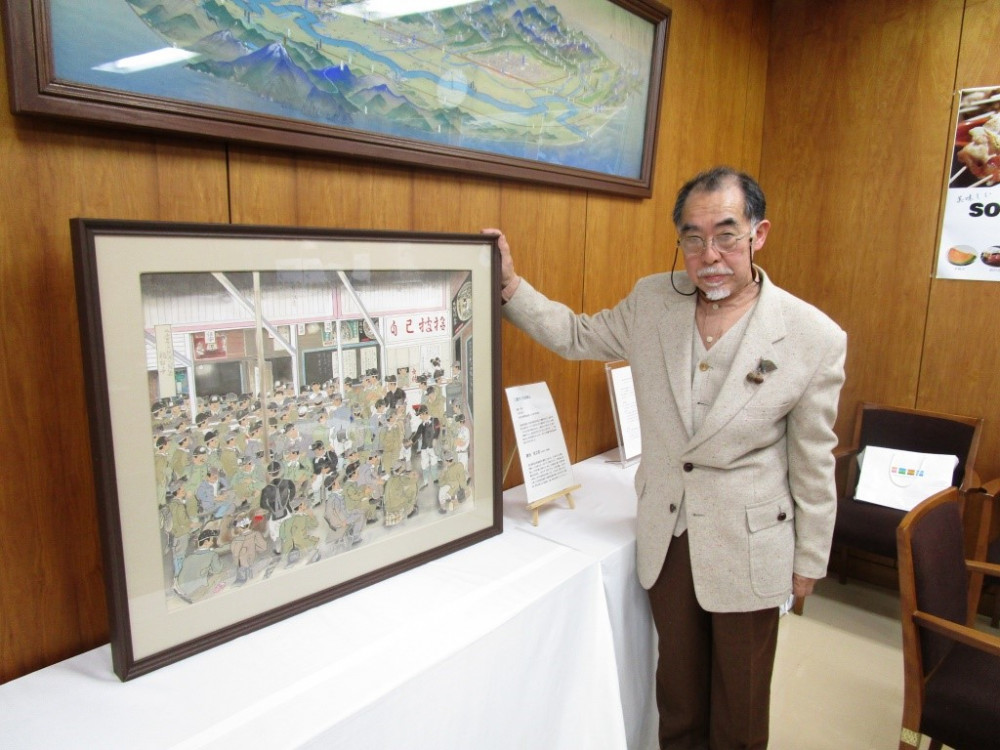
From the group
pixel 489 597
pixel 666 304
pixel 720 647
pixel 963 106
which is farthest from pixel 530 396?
pixel 963 106

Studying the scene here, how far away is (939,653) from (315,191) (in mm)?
1857

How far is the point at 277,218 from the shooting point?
125cm

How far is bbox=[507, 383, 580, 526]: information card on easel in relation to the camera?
1.64 m

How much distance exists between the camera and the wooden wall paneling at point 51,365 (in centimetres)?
96

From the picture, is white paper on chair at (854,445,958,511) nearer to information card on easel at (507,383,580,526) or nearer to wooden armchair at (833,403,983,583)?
wooden armchair at (833,403,983,583)

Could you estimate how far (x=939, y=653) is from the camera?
1.61 metres

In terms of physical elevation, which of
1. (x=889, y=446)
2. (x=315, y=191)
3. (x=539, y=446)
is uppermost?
(x=315, y=191)

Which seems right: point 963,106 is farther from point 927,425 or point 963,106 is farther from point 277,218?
point 277,218

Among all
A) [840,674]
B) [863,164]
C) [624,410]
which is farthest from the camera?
[863,164]

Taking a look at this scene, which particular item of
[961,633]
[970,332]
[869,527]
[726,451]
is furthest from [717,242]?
[970,332]

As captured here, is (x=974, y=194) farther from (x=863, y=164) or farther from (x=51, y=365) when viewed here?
(x=51, y=365)

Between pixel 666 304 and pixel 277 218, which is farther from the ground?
pixel 277 218

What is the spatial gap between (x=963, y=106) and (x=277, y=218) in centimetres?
286

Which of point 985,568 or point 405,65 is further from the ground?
point 405,65
